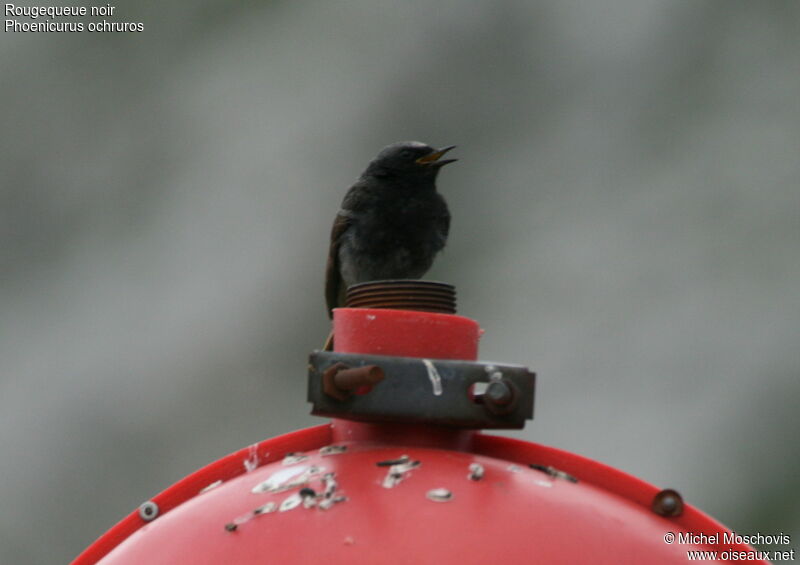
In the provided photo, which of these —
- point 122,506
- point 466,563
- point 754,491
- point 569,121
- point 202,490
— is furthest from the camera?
point 569,121

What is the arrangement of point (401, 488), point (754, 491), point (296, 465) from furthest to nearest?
1. point (754, 491)
2. point (296, 465)
3. point (401, 488)

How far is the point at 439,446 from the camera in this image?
2117mm

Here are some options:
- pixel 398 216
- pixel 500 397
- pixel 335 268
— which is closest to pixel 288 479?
pixel 500 397

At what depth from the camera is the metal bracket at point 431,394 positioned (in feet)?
6.74

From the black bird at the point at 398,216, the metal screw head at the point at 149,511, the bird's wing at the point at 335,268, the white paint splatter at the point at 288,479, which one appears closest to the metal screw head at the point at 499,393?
the white paint splatter at the point at 288,479

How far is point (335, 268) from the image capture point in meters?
5.96

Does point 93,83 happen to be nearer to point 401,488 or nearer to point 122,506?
point 122,506

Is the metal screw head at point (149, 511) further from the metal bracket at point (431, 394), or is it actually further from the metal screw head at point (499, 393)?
the metal screw head at point (499, 393)

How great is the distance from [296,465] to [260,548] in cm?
27

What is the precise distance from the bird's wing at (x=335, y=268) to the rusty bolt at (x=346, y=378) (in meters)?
3.53

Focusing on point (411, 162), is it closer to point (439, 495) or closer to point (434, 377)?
point (434, 377)

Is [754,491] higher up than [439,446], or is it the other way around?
[439,446]

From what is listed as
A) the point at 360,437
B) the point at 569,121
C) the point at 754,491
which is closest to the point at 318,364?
the point at 360,437

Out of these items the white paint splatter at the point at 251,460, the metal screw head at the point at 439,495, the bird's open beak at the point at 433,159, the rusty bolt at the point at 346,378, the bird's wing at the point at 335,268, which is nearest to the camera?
the metal screw head at the point at 439,495
